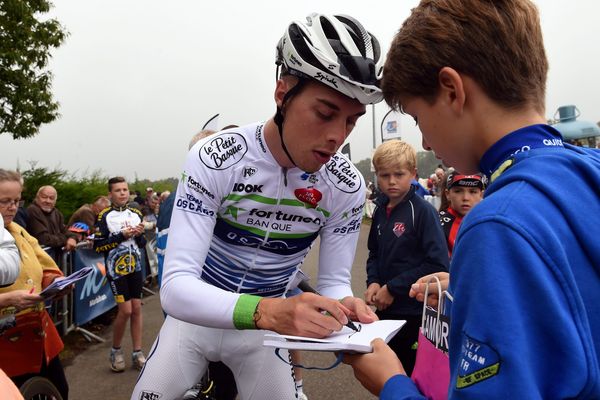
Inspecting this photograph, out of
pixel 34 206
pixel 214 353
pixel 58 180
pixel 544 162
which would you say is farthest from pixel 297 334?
pixel 58 180

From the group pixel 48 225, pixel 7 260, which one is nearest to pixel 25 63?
pixel 48 225

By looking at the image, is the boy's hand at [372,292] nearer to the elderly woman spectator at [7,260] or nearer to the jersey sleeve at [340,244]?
the jersey sleeve at [340,244]

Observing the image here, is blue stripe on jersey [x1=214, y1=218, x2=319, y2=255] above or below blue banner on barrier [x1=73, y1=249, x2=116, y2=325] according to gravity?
above

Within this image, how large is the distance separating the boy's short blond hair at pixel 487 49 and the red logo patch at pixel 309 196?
1.03 metres

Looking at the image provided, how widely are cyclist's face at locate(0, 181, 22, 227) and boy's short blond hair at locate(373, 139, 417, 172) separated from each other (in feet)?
9.99

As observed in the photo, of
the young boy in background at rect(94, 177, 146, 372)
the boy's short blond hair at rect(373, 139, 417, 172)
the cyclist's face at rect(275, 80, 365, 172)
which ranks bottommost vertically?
the young boy in background at rect(94, 177, 146, 372)

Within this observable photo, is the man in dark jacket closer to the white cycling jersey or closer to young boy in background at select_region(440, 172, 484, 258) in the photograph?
the white cycling jersey

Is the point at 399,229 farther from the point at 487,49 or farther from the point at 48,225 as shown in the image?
the point at 48,225

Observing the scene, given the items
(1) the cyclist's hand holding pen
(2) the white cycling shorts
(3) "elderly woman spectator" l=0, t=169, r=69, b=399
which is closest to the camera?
(1) the cyclist's hand holding pen

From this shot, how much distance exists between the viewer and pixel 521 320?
792 mm

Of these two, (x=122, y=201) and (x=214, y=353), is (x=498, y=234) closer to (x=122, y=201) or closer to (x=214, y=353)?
(x=214, y=353)

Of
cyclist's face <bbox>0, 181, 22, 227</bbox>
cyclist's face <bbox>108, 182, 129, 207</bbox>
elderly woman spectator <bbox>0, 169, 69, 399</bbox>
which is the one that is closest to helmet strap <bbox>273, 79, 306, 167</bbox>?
elderly woman spectator <bbox>0, 169, 69, 399</bbox>

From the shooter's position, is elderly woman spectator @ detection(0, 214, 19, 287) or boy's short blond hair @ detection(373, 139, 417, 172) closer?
elderly woman spectator @ detection(0, 214, 19, 287)

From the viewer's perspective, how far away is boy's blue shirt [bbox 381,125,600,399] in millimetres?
782
